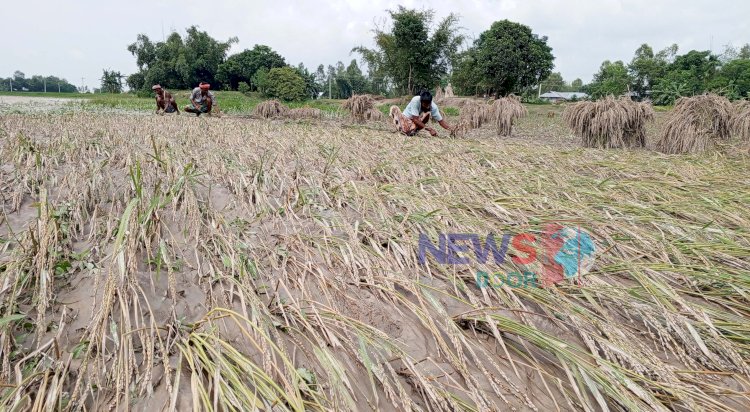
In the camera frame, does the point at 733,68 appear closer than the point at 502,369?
No

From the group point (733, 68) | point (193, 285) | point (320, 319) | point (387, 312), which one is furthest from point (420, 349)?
point (733, 68)

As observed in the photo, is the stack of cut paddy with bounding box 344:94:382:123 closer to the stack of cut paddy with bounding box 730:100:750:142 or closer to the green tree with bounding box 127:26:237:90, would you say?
the stack of cut paddy with bounding box 730:100:750:142

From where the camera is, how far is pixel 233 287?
1.43m

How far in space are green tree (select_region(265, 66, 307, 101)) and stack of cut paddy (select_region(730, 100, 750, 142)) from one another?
25.3 meters

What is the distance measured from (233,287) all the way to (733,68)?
1753 inches

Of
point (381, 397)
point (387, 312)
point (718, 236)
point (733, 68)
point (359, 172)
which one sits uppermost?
point (733, 68)

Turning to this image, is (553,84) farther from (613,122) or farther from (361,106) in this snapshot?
(613,122)

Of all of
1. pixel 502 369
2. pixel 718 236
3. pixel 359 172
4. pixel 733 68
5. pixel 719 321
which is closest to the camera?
pixel 502 369

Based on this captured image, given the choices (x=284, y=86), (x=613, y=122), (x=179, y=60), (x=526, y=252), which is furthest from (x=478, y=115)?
(x=179, y=60)

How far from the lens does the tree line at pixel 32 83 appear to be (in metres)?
77.1

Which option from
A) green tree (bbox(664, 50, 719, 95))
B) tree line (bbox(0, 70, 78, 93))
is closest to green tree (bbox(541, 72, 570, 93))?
green tree (bbox(664, 50, 719, 95))

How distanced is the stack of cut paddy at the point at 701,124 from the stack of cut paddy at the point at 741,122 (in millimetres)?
→ 67

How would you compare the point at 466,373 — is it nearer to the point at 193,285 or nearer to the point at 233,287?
the point at 233,287

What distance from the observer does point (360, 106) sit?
425 inches
